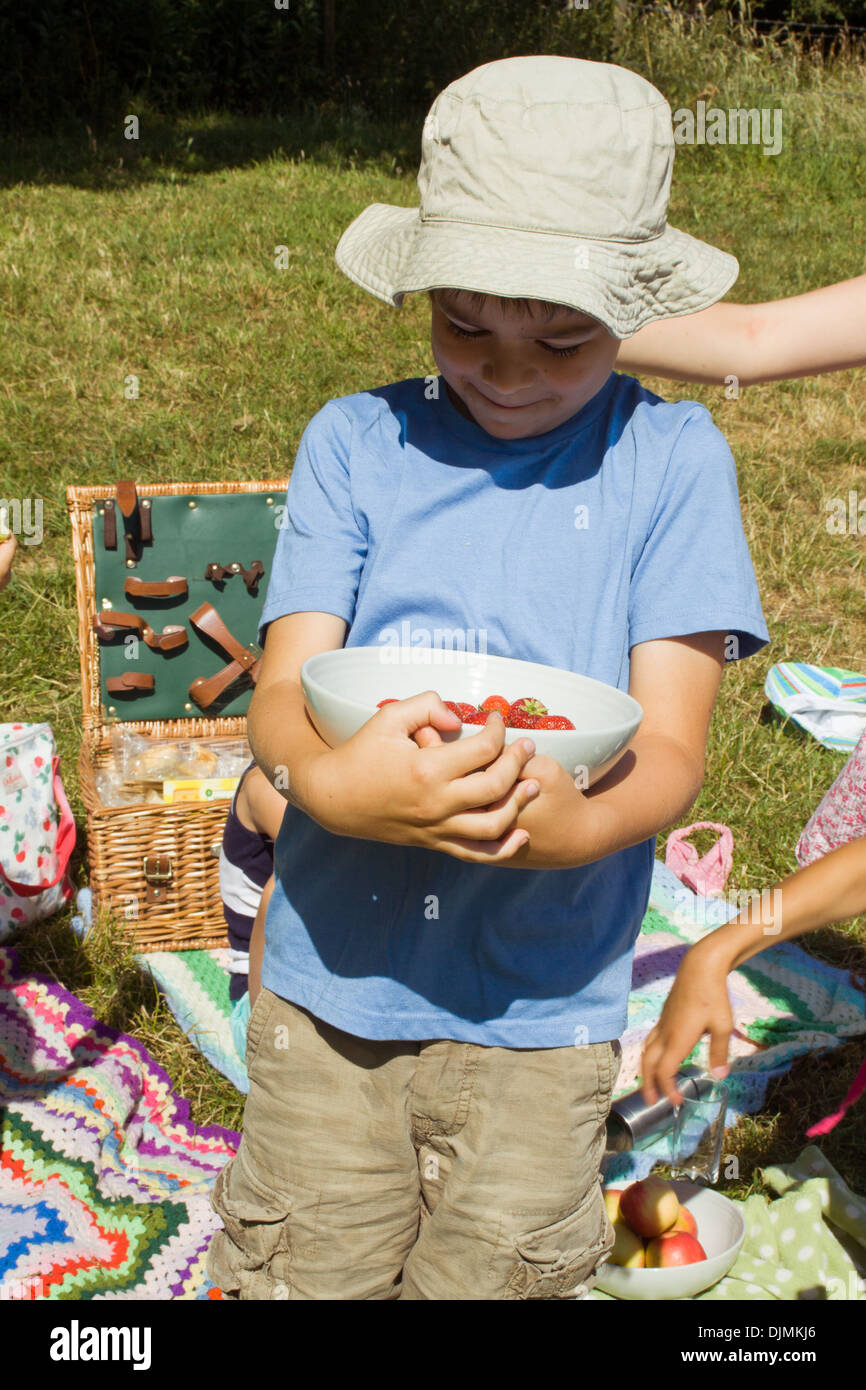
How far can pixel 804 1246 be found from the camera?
235 cm

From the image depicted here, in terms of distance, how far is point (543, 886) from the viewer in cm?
165

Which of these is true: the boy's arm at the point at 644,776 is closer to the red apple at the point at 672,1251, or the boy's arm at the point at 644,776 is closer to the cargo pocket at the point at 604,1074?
the cargo pocket at the point at 604,1074

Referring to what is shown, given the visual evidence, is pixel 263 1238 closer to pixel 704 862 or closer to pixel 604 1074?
pixel 604 1074

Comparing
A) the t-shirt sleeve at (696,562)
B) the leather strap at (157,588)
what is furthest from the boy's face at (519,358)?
the leather strap at (157,588)

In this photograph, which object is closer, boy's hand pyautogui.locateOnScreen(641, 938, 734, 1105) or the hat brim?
the hat brim

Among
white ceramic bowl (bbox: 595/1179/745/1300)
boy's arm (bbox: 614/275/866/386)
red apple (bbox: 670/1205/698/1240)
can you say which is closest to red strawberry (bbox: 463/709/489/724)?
boy's arm (bbox: 614/275/866/386)

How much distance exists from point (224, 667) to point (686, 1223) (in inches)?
75.8

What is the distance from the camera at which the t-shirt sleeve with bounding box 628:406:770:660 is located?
161 cm

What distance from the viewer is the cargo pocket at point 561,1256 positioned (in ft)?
5.31

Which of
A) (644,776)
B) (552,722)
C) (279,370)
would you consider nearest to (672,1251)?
(644,776)

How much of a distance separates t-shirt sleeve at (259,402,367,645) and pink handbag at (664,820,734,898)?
2.01m

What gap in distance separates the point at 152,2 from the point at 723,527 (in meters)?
11.1

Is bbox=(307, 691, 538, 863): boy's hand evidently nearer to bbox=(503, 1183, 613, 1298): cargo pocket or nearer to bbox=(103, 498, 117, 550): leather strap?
bbox=(503, 1183, 613, 1298): cargo pocket

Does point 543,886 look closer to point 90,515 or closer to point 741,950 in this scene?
point 741,950
